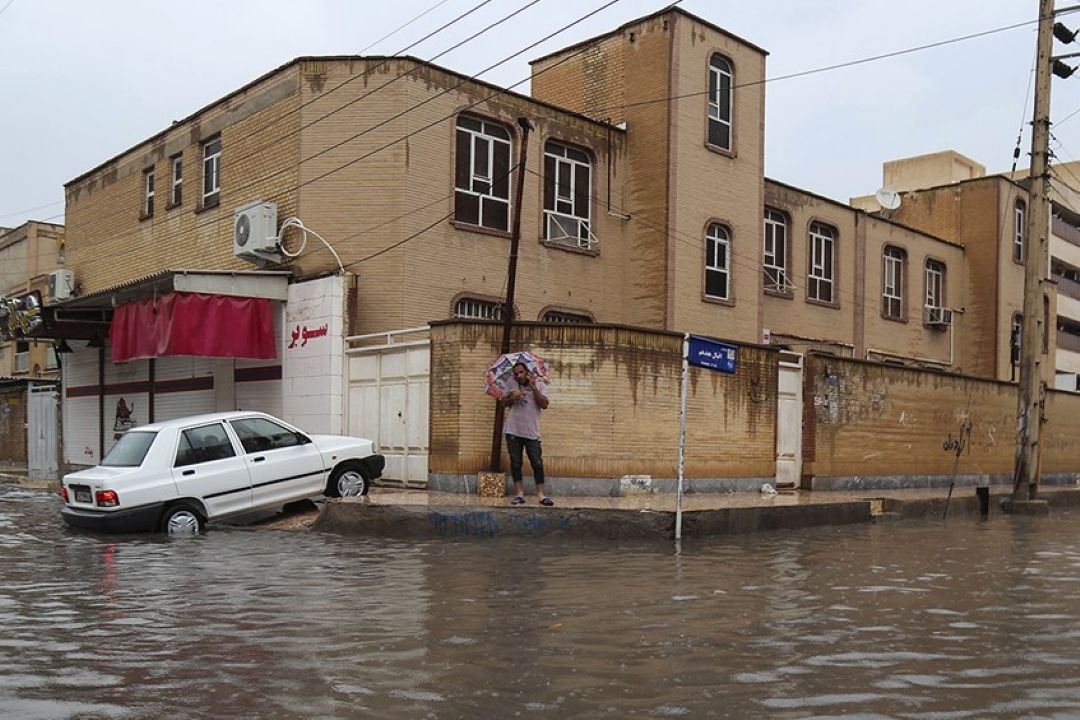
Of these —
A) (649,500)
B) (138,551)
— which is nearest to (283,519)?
(138,551)

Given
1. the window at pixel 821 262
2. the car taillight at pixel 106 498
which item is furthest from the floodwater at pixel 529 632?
the window at pixel 821 262

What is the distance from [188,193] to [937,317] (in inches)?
951

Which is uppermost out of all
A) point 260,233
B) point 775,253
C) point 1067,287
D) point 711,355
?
point 1067,287

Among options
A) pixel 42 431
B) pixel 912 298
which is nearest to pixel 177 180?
pixel 42 431

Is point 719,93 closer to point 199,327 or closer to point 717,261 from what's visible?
point 717,261

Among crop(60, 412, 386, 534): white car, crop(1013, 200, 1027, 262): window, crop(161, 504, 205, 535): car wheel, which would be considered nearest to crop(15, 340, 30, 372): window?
crop(60, 412, 386, 534): white car

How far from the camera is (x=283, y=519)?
14617 mm

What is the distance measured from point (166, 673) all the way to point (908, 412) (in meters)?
18.9

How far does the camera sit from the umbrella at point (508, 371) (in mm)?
14328

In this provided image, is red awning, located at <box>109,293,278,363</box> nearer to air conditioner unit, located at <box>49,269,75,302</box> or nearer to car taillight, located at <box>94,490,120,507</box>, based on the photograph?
car taillight, located at <box>94,490,120,507</box>

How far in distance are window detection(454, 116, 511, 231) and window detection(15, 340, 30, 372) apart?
2772cm

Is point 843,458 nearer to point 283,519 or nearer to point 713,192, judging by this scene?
point 713,192

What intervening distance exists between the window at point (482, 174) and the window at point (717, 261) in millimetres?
5295

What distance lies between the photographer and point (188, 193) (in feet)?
76.2
